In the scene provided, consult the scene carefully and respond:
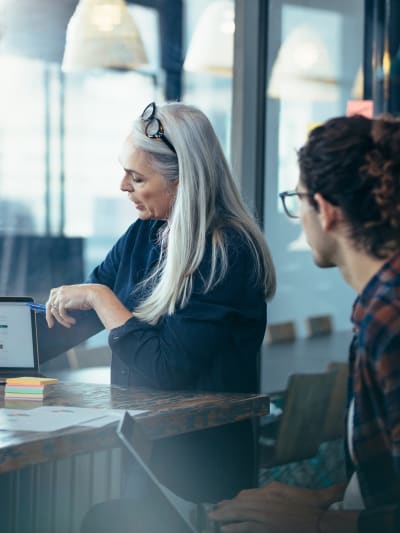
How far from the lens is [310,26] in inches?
161

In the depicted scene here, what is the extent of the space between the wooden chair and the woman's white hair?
167 centimetres

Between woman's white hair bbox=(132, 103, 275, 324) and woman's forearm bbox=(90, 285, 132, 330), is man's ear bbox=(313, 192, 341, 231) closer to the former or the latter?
woman's white hair bbox=(132, 103, 275, 324)

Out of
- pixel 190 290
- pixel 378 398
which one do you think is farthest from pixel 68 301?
pixel 378 398

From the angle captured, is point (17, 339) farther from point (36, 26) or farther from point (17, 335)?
point (36, 26)

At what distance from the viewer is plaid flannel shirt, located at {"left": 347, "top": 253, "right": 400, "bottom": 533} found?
1.35 m

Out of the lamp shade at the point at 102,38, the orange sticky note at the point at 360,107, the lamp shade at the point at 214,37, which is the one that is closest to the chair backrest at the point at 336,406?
the orange sticky note at the point at 360,107

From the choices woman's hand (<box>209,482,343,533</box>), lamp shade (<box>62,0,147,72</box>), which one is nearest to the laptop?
woman's hand (<box>209,482,343,533</box>)

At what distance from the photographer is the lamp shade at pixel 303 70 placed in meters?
4.07

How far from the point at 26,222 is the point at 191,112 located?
1.73m

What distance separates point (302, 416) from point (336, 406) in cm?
22

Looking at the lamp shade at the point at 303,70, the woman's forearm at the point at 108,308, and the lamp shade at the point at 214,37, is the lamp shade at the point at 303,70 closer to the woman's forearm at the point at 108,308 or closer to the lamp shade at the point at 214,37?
the lamp shade at the point at 214,37

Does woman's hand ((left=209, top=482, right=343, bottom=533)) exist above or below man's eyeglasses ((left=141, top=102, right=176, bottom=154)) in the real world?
below

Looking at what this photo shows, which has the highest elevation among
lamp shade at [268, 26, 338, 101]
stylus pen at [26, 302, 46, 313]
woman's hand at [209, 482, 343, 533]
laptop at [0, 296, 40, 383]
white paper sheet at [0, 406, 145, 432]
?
lamp shade at [268, 26, 338, 101]

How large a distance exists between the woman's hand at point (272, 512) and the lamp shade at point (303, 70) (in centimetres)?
277
